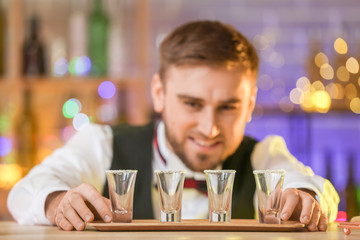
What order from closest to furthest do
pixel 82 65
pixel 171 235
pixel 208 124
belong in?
pixel 171 235 → pixel 208 124 → pixel 82 65

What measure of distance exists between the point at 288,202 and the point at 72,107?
193cm

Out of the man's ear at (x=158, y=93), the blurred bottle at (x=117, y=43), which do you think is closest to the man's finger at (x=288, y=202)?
the man's ear at (x=158, y=93)

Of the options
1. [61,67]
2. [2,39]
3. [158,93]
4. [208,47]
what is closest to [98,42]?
[61,67]

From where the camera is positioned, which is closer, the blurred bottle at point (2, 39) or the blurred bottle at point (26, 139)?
the blurred bottle at point (26, 139)

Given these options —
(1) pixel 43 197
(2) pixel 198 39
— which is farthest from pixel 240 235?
(2) pixel 198 39

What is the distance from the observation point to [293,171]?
178cm

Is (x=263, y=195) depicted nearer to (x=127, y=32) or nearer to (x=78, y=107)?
(x=78, y=107)

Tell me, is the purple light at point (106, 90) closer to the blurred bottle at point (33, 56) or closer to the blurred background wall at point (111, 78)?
the blurred background wall at point (111, 78)

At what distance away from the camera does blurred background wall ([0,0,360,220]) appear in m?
2.81

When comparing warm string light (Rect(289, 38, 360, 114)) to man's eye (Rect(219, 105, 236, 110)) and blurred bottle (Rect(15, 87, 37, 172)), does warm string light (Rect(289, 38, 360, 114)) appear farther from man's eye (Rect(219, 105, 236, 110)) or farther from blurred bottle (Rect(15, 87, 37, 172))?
blurred bottle (Rect(15, 87, 37, 172))

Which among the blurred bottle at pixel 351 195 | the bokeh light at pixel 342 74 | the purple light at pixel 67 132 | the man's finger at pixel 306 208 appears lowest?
the blurred bottle at pixel 351 195

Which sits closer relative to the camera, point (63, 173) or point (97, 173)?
point (63, 173)

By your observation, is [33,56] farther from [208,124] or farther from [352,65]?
[352,65]

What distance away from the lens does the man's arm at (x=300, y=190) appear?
124 centimetres
